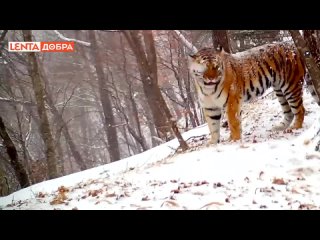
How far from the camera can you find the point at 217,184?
12.9ft

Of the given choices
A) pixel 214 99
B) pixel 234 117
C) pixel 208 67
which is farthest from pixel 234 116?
pixel 208 67

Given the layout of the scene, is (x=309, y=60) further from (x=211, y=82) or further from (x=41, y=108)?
(x=41, y=108)

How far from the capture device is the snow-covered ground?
3.64m

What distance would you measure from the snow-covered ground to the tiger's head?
894 millimetres

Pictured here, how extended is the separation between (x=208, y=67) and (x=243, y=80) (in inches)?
24.8

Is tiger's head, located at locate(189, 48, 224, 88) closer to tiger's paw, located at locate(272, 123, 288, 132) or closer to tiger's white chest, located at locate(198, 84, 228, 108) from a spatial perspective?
tiger's white chest, located at locate(198, 84, 228, 108)

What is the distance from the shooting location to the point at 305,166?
161 inches

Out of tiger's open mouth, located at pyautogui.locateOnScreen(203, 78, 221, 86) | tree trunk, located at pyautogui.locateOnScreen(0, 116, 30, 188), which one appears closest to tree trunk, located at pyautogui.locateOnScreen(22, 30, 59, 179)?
tree trunk, located at pyautogui.locateOnScreen(0, 116, 30, 188)
